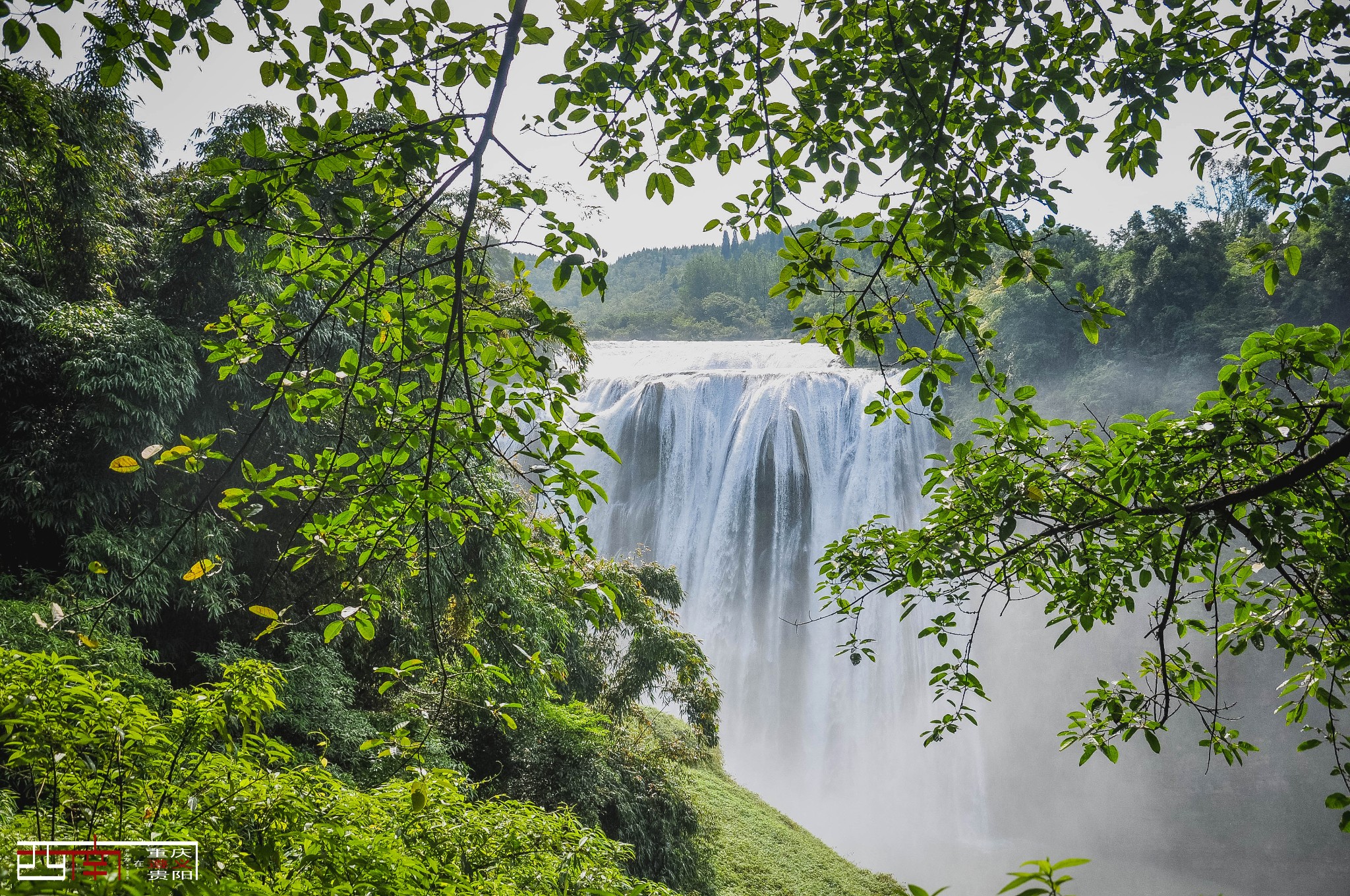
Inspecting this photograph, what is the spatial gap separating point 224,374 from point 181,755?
1189 mm

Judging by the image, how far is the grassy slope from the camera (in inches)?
381

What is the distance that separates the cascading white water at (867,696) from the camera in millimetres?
14375

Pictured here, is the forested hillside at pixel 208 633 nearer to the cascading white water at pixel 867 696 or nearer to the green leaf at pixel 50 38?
the green leaf at pixel 50 38

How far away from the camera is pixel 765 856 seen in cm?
1086

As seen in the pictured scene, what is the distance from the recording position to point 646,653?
961cm

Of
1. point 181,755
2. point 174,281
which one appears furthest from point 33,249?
point 181,755

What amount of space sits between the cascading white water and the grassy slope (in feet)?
7.49

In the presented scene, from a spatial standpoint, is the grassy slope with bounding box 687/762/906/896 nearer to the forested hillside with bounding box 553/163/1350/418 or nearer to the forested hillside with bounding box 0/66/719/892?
the forested hillside with bounding box 0/66/719/892

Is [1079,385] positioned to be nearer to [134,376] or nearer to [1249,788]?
[1249,788]

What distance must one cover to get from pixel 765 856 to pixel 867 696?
24.2ft

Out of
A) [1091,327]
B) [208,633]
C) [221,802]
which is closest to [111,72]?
[221,802]

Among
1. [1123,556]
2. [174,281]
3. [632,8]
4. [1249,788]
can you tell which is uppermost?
A: [174,281]

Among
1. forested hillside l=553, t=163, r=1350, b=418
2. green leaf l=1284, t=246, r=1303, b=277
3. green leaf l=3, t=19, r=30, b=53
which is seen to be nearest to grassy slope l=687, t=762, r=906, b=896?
green leaf l=1284, t=246, r=1303, b=277

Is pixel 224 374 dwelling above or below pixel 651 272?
below
